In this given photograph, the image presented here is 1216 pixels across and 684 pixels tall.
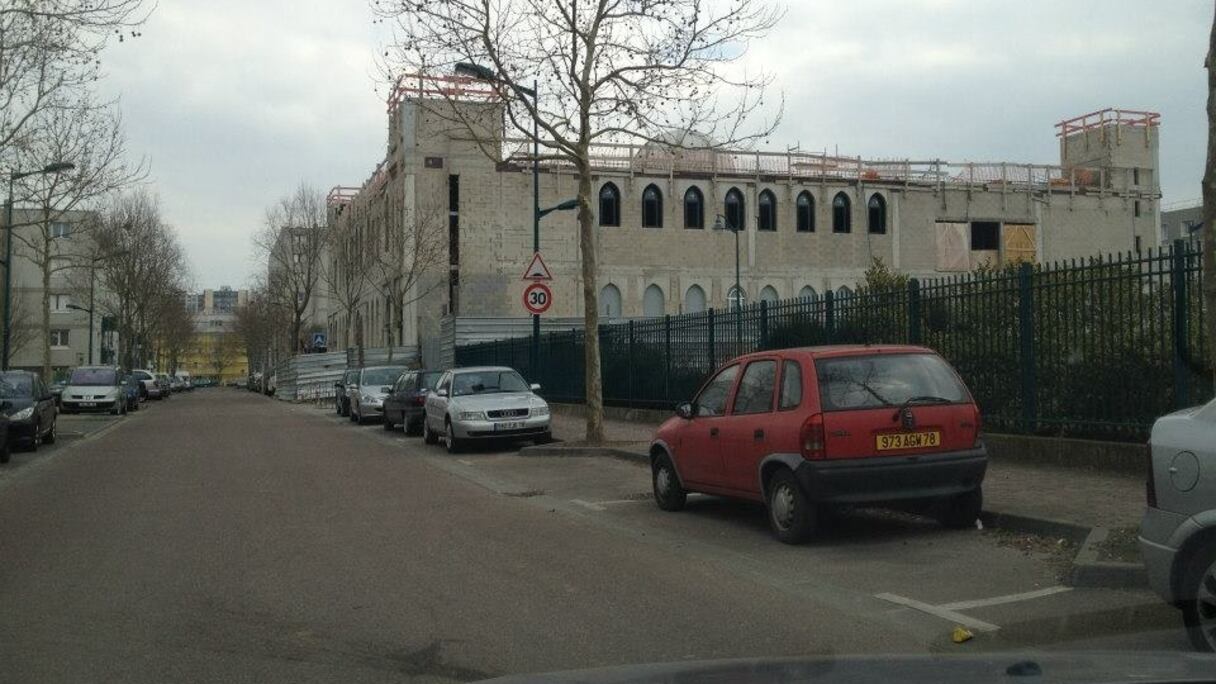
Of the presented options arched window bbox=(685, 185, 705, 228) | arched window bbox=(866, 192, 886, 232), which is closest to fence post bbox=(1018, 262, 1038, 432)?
arched window bbox=(685, 185, 705, 228)

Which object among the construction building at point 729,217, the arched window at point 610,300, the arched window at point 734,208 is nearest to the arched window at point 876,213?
the construction building at point 729,217

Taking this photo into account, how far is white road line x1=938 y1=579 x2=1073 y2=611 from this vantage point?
6.65 metres

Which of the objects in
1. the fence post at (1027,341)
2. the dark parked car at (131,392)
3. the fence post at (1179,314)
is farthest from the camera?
the dark parked car at (131,392)

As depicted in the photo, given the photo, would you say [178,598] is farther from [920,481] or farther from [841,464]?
[920,481]

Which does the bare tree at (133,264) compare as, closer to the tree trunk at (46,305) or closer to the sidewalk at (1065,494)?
the tree trunk at (46,305)

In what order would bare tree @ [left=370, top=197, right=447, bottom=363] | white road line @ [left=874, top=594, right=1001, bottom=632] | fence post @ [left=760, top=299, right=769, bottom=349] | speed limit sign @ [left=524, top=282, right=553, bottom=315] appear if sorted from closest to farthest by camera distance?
white road line @ [left=874, top=594, right=1001, bottom=632] < fence post @ [left=760, top=299, right=769, bottom=349] < speed limit sign @ [left=524, top=282, right=553, bottom=315] < bare tree @ [left=370, top=197, right=447, bottom=363]

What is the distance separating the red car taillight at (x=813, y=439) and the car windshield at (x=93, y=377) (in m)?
32.9

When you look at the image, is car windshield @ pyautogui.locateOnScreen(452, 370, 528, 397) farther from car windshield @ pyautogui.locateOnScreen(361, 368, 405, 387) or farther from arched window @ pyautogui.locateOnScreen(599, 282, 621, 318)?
arched window @ pyautogui.locateOnScreen(599, 282, 621, 318)

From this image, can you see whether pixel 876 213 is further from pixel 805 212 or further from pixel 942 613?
pixel 942 613

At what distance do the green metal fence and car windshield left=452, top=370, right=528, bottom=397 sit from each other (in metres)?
4.96

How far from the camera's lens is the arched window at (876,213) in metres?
59.1

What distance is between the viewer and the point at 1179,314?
10617mm

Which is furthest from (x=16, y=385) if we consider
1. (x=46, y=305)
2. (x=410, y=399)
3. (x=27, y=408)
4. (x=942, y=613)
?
(x=46, y=305)

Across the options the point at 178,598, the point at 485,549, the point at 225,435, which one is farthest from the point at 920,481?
the point at 225,435
